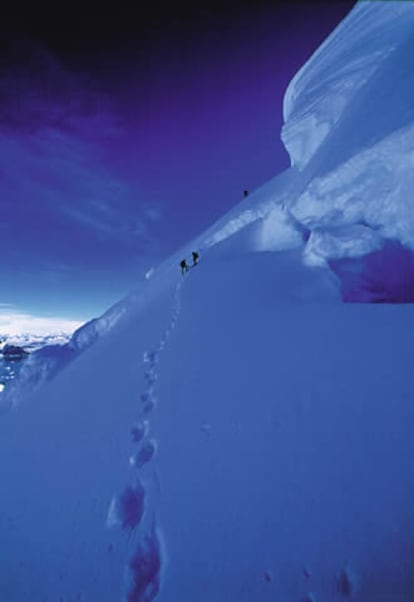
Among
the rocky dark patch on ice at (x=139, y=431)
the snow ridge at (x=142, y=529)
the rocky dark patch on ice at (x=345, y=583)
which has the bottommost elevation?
the rocky dark patch on ice at (x=345, y=583)

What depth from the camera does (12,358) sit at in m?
151

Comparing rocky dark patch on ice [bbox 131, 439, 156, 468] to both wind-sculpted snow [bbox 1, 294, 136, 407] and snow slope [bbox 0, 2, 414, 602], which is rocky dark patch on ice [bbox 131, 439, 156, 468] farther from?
wind-sculpted snow [bbox 1, 294, 136, 407]

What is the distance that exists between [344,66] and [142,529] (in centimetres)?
1660

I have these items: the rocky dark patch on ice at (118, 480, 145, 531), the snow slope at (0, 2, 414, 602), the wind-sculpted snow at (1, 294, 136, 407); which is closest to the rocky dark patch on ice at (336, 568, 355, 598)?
the snow slope at (0, 2, 414, 602)

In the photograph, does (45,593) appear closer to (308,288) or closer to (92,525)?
(92,525)

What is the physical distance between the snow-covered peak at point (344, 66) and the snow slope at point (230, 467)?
31.7ft

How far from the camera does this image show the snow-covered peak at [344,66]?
387 inches

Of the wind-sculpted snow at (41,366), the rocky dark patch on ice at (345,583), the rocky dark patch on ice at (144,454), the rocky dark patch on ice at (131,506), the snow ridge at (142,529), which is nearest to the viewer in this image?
the rocky dark patch on ice at (345,583)

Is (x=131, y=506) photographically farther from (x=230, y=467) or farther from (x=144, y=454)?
(x=230, y=467)

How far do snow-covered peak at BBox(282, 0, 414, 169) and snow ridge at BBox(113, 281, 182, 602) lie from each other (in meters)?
11.9

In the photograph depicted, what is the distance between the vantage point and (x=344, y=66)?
11.0 m

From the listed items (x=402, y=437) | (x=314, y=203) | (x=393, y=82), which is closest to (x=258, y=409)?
(x=402, y=437)

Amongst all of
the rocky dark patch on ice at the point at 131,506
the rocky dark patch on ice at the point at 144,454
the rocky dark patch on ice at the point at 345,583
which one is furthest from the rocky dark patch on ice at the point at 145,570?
the rocky dark patch on ice at the point at 345,583

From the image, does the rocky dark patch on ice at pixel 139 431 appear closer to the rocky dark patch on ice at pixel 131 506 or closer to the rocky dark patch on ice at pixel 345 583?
the rocky dark patch on ice at pixel 131 506
